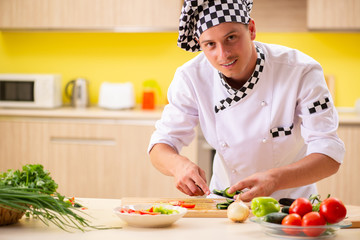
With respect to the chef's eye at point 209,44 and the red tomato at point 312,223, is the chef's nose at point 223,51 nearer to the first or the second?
the chef's eye at point 209,44

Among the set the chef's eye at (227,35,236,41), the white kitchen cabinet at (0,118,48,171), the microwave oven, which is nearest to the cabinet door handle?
the white kitchen cabinet at (0,118,48,171)

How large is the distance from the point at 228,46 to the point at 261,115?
0.37 meters

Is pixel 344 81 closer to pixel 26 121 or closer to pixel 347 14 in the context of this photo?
pixel 347 14

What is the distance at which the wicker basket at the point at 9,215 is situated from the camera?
1529mm

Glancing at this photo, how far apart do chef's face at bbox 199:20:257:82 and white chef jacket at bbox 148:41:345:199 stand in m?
0.20

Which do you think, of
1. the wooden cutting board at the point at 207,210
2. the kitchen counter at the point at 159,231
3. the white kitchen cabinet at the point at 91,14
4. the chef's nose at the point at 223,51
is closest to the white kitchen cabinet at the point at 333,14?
the white kitchen cabinet at the point at 91,14

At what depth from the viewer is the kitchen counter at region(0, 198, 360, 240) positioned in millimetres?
1448

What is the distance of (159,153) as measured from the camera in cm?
208

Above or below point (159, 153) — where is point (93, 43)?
above

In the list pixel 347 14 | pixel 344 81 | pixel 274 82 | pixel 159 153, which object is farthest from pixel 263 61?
pixel 344 81

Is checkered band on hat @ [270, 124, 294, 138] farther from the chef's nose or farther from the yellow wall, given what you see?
the yellow wall

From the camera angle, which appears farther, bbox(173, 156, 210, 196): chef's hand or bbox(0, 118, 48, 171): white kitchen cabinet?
bbox(0, 118, 48, 171): white kitchen cabinet

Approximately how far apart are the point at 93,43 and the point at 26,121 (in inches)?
35.2

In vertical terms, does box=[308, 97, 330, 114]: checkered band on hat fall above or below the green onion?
above
